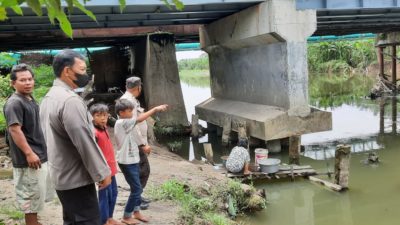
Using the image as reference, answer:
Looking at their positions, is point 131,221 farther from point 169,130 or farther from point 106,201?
point 169,130

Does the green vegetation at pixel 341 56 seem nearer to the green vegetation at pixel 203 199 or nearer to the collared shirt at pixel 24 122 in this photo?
the green vegetation at pixel 203 199

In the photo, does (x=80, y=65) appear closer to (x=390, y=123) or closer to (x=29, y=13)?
(x=29, y=13)

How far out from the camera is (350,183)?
9.54 m

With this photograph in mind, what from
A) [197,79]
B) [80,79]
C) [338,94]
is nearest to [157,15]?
[80,79]

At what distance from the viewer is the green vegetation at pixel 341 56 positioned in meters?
43.3

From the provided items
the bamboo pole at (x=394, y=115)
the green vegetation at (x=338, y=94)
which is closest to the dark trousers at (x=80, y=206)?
the bamboo pole at (x=394, y=115)

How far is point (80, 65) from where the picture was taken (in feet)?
10.8

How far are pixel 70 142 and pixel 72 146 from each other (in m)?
0.03

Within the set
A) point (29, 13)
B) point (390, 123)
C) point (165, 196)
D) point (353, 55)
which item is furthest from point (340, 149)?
point (353, 55)

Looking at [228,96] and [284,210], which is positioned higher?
[228,96]

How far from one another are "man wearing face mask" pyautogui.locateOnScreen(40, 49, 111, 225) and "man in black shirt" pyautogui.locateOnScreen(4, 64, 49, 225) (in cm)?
107

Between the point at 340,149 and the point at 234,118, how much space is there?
6163 mm

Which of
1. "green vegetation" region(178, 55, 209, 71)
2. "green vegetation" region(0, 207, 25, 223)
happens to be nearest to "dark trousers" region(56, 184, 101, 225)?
"green vegetation" region(0, 207, 25, 223)

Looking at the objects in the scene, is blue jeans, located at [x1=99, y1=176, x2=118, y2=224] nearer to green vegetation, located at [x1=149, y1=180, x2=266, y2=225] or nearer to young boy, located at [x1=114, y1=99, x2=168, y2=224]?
young boy, located at [x1=114, y1=99, x2=168, y2=224]
